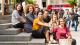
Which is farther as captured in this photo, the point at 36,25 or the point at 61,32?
the point at 36,25

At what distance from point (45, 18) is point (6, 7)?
8.50 meters

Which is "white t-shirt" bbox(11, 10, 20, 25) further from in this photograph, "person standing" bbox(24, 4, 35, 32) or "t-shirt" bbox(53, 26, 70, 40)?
"t-shirt" bbox(53, 26, 70, 40)

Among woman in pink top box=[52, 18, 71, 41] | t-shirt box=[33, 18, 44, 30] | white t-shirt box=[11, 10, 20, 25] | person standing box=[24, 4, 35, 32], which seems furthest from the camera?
white t-shirt box=[11, 10, 20, 25]

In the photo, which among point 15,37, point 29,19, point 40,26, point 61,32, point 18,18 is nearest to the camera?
point 61,32

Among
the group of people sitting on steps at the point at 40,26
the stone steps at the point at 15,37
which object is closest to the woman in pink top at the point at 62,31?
the group of people sitting on steps at the point at 40,26

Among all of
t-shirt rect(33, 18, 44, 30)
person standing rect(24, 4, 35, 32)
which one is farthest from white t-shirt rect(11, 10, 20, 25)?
t-shirt rect(33, 18, 44, 30)

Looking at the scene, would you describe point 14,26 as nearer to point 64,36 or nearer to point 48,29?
point 48,29

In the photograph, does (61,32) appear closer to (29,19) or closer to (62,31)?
(62,31)

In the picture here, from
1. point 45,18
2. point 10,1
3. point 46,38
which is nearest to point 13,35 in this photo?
point 46,38

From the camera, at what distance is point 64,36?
9.20m

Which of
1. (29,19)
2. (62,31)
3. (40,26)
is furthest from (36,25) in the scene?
(62,31)

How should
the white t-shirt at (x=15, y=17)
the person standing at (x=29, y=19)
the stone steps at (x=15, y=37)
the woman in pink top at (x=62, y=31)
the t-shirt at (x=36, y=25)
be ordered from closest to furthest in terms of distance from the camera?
the woman in pink top at (x=62, y=31)
the stone steps at (x=15, y=37)
the t-shirt at (x=36, y=25)
the person standing at (x=29, y=19)
the white t-shirt at (x=15, y=17)

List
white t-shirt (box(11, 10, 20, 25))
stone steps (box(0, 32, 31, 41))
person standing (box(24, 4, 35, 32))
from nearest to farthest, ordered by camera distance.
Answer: stone steps (box(0, 32, 31, 41)) → person standing (box(24, 4, 35, 32)) → white t-shirt (box(11, 10, 20, 25))

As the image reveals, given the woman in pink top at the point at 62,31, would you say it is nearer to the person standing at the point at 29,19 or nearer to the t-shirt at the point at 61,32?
the t-shirt at the point at 61,32
